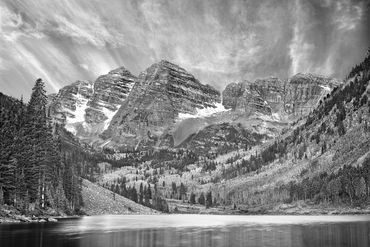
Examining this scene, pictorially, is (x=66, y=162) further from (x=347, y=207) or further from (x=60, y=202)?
(x=347, y=207)

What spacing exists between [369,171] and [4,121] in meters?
164

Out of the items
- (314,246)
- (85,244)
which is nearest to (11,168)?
(85,244)


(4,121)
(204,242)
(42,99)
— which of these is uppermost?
(42,99)

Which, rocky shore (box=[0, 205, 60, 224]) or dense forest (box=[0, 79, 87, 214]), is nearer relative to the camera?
rocky shore (box=[0, 205, 60, 224])

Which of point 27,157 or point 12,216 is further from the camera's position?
point 27,157

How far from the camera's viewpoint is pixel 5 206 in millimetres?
92562

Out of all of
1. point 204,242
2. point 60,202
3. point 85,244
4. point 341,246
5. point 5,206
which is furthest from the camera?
point 60,202

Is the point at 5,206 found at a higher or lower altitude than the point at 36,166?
lower

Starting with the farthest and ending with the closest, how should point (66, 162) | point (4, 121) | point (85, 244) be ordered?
point (66, 162) → point (4, 121) → point (85, 244)

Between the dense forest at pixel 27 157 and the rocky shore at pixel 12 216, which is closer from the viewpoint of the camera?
the rocky shore at pixel 12 216

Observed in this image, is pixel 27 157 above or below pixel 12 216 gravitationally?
above

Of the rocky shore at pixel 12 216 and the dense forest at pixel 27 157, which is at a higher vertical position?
the dense forest at pixel 27 157

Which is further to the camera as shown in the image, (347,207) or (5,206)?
(347,207)

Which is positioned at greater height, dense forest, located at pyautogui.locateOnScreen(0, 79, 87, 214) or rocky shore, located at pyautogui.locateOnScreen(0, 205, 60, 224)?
dense forest, located at pyautogui.locateOnScreen(0, 79, 87, 214)
